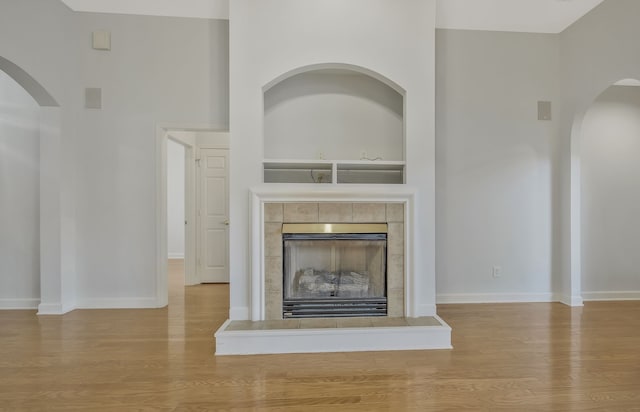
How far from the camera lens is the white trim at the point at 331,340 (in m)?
2.58

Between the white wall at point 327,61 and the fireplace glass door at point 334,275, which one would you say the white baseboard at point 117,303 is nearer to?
the white wall at point 327,61

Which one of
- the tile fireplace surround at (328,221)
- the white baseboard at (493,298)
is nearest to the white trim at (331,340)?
the tile fireplace surround at (328,221)

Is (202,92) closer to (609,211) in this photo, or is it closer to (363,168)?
(363,168)

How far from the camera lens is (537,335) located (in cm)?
286

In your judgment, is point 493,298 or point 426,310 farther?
point 493,298

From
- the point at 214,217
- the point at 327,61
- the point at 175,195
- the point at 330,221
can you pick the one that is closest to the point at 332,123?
the point at 327,61

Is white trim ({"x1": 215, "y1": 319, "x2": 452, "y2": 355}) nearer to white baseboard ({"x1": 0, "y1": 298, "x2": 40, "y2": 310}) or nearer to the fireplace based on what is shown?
the fireplace

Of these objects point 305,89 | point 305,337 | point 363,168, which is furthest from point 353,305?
point 305,89

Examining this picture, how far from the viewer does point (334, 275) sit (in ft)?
10.4

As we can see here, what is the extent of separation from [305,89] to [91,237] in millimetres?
2959

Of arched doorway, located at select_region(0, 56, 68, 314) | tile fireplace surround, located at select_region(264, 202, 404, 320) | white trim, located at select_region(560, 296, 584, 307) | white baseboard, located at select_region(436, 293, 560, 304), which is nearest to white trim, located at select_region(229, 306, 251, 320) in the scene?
tile fireplace surround, located at select_region(264, 202, 404, 320)

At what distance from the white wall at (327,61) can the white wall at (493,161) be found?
2.45 ft

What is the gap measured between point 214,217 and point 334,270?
2580mm

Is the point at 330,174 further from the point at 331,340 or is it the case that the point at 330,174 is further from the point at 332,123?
the point at 331,340
